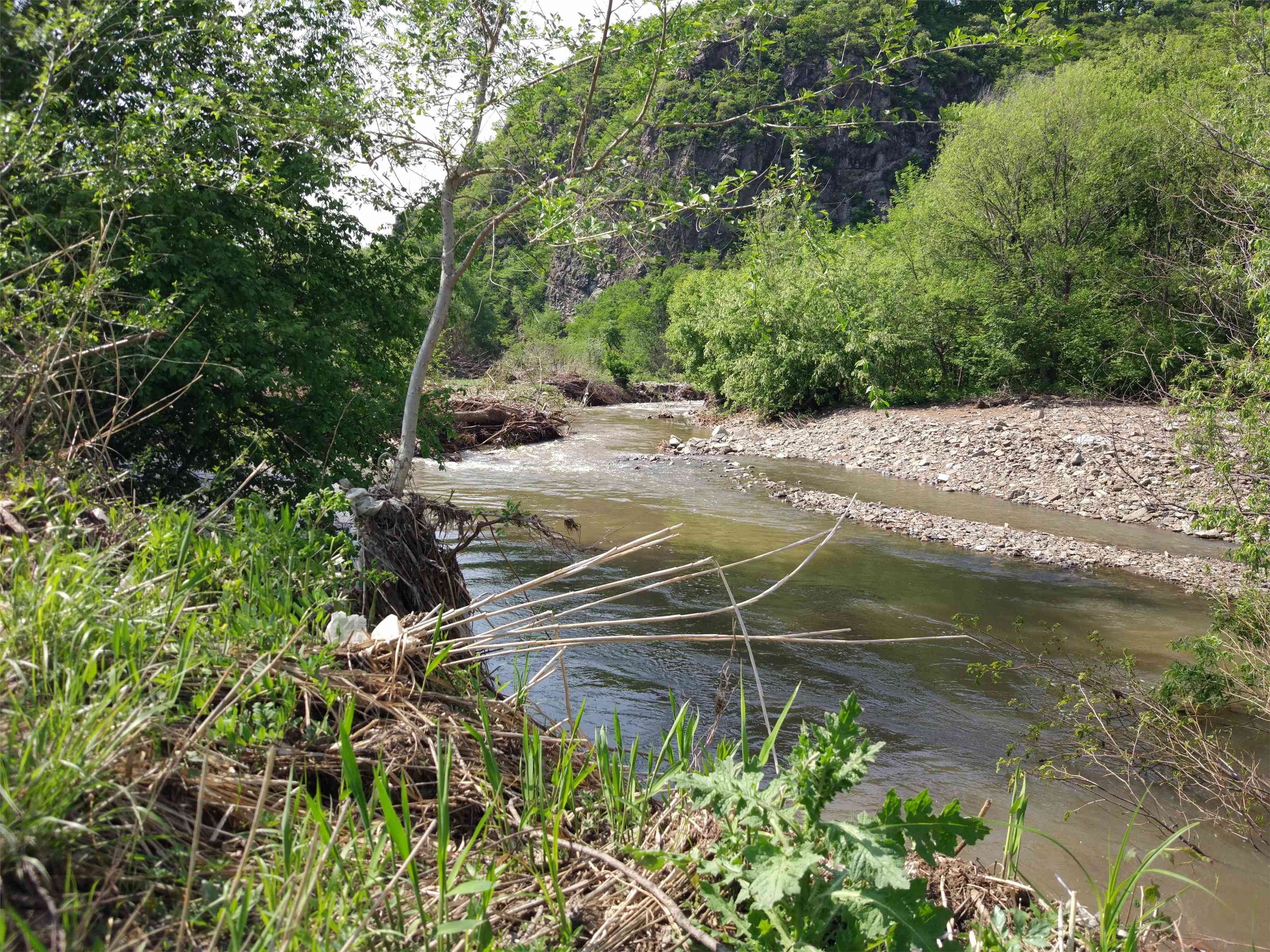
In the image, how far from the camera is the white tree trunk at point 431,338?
6.25m

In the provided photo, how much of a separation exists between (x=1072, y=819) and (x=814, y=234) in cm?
407

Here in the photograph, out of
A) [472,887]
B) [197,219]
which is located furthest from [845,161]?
[472,887]

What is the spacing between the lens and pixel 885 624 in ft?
28.1

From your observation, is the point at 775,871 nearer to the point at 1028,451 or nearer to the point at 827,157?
the point at 827,157

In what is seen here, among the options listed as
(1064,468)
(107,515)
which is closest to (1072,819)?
(107,515)

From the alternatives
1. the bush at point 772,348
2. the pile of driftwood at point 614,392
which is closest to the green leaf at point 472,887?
the bush at point 772,348

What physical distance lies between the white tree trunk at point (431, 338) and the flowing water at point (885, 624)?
1.02 m

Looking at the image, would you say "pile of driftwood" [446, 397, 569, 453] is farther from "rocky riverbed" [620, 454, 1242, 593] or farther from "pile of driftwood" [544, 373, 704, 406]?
"pile of driftwood" [544, 373, 704, 406]

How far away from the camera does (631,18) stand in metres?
5.60

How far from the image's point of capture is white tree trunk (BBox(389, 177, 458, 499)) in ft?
20.5

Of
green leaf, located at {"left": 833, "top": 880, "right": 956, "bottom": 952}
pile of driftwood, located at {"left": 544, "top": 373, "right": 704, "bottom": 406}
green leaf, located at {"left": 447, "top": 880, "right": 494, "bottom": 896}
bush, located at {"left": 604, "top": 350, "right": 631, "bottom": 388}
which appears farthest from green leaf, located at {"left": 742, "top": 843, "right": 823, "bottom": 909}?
bush, located at {"left": 604, "top": 350, "right": 631, "bottom": 388}

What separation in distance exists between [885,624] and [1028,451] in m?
11.1

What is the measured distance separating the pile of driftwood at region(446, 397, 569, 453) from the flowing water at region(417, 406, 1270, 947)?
4.17 m

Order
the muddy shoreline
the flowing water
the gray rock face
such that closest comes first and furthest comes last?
the flowing water → the muddy shoreline → the gray rock face
